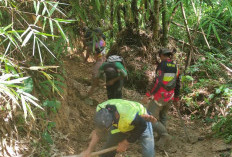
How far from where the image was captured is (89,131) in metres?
3.98

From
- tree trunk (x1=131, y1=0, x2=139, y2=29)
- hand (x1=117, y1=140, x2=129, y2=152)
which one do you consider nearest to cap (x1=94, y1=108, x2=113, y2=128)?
hand (x1=117, y1=140, x2=129, y2=152)

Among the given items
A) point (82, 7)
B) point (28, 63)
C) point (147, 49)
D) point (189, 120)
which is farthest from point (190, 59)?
point (28, 63)

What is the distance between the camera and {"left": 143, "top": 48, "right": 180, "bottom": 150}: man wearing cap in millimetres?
3744

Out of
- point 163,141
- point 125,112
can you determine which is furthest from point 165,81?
point 125,112

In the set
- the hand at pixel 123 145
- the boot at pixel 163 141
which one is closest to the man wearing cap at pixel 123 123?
the hand at pixel 123 145

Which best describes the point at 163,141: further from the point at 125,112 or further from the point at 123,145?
the point at 125,112

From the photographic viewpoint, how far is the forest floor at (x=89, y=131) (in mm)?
3610

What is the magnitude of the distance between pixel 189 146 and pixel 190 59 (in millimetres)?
2288

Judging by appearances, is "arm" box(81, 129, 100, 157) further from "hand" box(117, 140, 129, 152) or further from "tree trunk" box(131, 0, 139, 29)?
"tree trunk" box(131, 0, 139, 29)

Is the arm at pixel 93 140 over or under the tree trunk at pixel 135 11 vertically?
under

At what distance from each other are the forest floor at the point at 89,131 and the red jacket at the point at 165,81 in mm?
788

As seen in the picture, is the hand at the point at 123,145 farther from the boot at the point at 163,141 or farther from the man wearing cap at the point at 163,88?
the boot at the point at 163,141

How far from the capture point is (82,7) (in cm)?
339

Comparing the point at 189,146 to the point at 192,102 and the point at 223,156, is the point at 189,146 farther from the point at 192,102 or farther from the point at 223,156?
the point at 192,102
